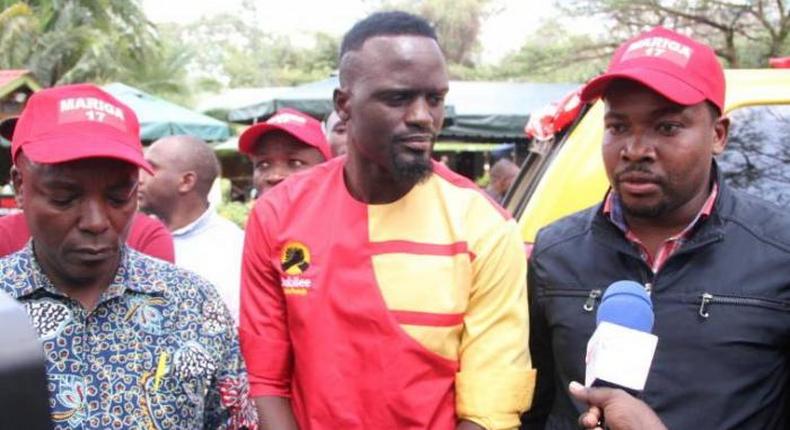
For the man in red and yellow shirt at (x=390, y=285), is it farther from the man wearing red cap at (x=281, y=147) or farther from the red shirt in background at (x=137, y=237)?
the man wearing red cap at (x=281, y=147)

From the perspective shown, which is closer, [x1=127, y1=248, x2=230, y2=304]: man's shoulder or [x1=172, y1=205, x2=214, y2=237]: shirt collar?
[x1=127, y1=248, x2=230, y2=304]: man's shoulder

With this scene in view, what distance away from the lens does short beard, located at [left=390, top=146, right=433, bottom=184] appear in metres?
2.53

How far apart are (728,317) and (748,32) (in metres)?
15.2

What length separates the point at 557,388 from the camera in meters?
2.64

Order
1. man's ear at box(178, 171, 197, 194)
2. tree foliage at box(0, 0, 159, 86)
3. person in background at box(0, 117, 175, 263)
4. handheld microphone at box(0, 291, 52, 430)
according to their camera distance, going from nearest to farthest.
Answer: handheld microphone at box(0, 291, 52, 430)
person in background at box(0, 117, 175, 263)
man's ear at box(178, 171, 197, 194)
tree foliage at box(0, 0, 159, 86)

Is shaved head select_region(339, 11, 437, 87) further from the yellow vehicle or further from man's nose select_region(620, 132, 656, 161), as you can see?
the yellow vehicle

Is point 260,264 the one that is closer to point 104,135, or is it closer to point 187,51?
point 104,135

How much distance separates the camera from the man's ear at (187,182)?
14.9ft

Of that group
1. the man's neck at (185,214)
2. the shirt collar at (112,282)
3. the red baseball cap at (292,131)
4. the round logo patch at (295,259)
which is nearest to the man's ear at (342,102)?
the round logo patch at (295,259)

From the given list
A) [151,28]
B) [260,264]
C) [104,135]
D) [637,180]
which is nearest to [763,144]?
[637,180]

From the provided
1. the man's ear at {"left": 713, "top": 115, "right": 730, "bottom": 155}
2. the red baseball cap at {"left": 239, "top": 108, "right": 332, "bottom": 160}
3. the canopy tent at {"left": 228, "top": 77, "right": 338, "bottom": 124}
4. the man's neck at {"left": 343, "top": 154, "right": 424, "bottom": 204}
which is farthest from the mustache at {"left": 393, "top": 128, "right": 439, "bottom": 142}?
the canopy tent at {"left": 228, "top": 77, "right": 338, "bottom": 124}

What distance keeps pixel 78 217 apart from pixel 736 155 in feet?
7.66

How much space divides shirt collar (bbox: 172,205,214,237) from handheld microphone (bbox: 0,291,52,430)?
325 centimetres

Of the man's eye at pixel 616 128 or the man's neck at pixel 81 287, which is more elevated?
the man's eye at pixel 616 128
